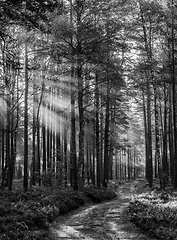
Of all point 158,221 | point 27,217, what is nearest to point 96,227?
point 158,221

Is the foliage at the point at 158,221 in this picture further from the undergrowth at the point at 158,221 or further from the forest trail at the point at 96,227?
the forest trail at the point at 96,227

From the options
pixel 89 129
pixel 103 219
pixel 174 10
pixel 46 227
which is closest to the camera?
pixel 46 227

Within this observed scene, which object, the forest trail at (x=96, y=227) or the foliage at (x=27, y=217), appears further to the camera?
the forest trail at (x=96, y=227)

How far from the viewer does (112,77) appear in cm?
1670

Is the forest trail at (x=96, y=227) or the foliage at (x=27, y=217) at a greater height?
the foliage at (x=27, y=217)

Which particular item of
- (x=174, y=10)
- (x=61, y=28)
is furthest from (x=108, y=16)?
(x=174, y=10)

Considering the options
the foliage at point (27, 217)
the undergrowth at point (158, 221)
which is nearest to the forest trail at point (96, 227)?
the undergrowth at point (158, 221)

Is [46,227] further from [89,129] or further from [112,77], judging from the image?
[89,129]

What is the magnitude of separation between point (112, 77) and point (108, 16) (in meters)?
3.52

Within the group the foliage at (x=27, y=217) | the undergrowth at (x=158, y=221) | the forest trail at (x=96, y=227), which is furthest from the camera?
the forest trail at (x=96, y=227)

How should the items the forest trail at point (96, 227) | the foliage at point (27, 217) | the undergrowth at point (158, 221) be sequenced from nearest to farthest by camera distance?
the foliage at point (27, 217), the undergrowth at point (158, 221), the forest trail at point (96, 227)

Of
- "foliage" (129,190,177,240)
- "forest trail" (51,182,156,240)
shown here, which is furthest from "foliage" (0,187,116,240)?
"foliage" (129,190,177,240)

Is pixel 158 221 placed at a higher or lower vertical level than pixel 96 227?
higher

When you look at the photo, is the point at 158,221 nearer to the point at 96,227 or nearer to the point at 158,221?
the point at 158,221
